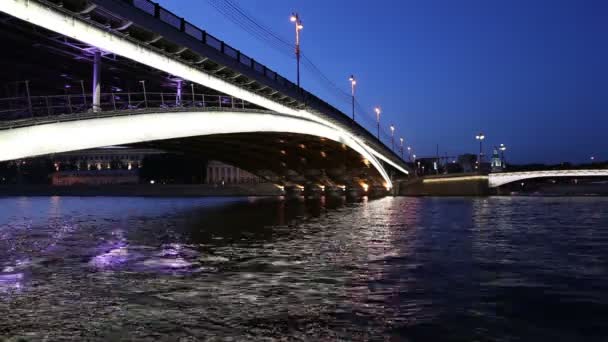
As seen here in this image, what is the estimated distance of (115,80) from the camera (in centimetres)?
2919

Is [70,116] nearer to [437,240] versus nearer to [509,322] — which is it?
[437,240]

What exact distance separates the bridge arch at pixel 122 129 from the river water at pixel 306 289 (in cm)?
348

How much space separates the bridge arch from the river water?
11.4 feet

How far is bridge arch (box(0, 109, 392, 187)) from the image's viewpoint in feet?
62.2

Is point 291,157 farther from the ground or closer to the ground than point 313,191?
farther from the ground

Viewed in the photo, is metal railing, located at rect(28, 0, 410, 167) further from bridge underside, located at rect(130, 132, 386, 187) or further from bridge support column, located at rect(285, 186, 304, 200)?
bridge support column, located at rect(285, 186, 304, 200)

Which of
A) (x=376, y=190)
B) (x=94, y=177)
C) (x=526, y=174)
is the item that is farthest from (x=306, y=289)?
(x=94, y=177)

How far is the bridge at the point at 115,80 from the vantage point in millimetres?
19531

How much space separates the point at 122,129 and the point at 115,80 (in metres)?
6.95

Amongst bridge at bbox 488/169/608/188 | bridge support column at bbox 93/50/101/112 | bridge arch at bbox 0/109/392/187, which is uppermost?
bridge support column at bbox 93/50/101/112

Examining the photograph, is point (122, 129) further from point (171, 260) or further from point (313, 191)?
point (313, 191)

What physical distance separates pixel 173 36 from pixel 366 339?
68.6 feet

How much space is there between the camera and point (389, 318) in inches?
329

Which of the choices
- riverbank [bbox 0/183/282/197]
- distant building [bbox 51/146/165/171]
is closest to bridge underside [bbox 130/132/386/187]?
riverbank [bbox 0/183/282/197]
